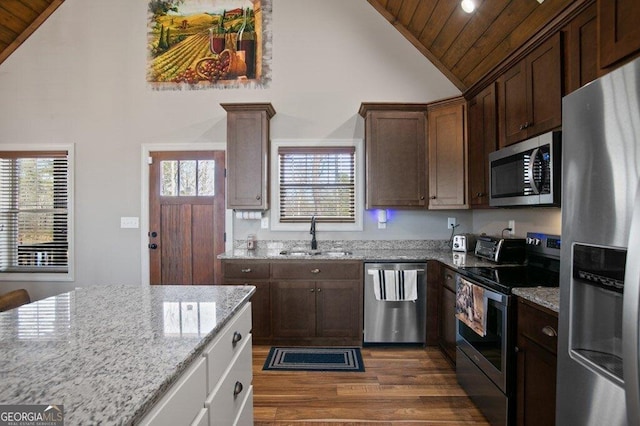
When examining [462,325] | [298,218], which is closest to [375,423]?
[462,325]

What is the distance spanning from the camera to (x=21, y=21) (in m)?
3.63

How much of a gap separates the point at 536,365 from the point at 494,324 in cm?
34

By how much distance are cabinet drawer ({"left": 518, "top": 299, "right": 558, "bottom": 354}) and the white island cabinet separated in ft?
4.63

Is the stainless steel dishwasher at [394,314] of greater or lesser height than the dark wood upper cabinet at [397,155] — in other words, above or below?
below

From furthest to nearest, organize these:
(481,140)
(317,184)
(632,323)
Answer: (317,184) → (481,140) → (632,323)

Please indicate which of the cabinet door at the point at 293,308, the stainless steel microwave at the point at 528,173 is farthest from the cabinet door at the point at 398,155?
the cabinet door at the point at 293,308

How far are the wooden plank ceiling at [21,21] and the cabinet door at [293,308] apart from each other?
430cm

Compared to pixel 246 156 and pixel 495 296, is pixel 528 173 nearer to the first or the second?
pixel 495 296

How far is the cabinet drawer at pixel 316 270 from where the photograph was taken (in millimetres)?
2990

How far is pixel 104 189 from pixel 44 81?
1531mm

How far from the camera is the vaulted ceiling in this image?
98.9 inches

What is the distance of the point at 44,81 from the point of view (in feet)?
12.2

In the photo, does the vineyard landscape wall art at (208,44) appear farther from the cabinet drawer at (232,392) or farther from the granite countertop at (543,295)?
the granite countertop at (543,295)

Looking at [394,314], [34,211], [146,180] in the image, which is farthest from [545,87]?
[34,211]
